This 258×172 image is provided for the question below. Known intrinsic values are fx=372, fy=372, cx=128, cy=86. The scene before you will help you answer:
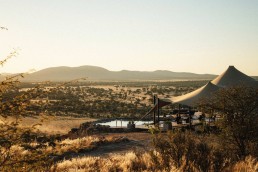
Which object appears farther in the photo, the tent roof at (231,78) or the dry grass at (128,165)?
the tent roof at (231,78)

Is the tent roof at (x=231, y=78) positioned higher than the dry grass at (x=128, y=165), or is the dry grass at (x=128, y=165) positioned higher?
the tent roof at (x=231, y=78)

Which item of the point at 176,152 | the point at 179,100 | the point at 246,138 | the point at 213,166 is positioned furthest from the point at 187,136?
the point at 179,100

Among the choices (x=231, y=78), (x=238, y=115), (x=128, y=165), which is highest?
(x=231, y=78)

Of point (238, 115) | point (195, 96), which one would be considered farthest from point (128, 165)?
point (195, 96)

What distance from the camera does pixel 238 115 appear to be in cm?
1238

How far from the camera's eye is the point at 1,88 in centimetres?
595

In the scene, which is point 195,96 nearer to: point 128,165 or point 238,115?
point 238,115

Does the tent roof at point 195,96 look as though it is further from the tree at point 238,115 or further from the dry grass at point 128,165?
the dry grass at point 128,165

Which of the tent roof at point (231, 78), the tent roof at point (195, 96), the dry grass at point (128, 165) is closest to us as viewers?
the dry grass at point (128, 165)

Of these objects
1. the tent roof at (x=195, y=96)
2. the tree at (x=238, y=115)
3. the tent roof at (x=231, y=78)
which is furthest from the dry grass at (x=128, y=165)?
the tent roof at (x=231, y=78)

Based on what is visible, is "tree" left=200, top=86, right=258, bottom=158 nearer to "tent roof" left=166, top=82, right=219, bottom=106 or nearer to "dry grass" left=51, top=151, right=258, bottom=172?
"dry grass" left=51, top=151, right=258, bottom=172

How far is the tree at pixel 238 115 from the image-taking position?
11898 millimetres

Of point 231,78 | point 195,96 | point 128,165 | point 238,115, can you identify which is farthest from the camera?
point 231,78

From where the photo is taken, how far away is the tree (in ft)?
39.0
